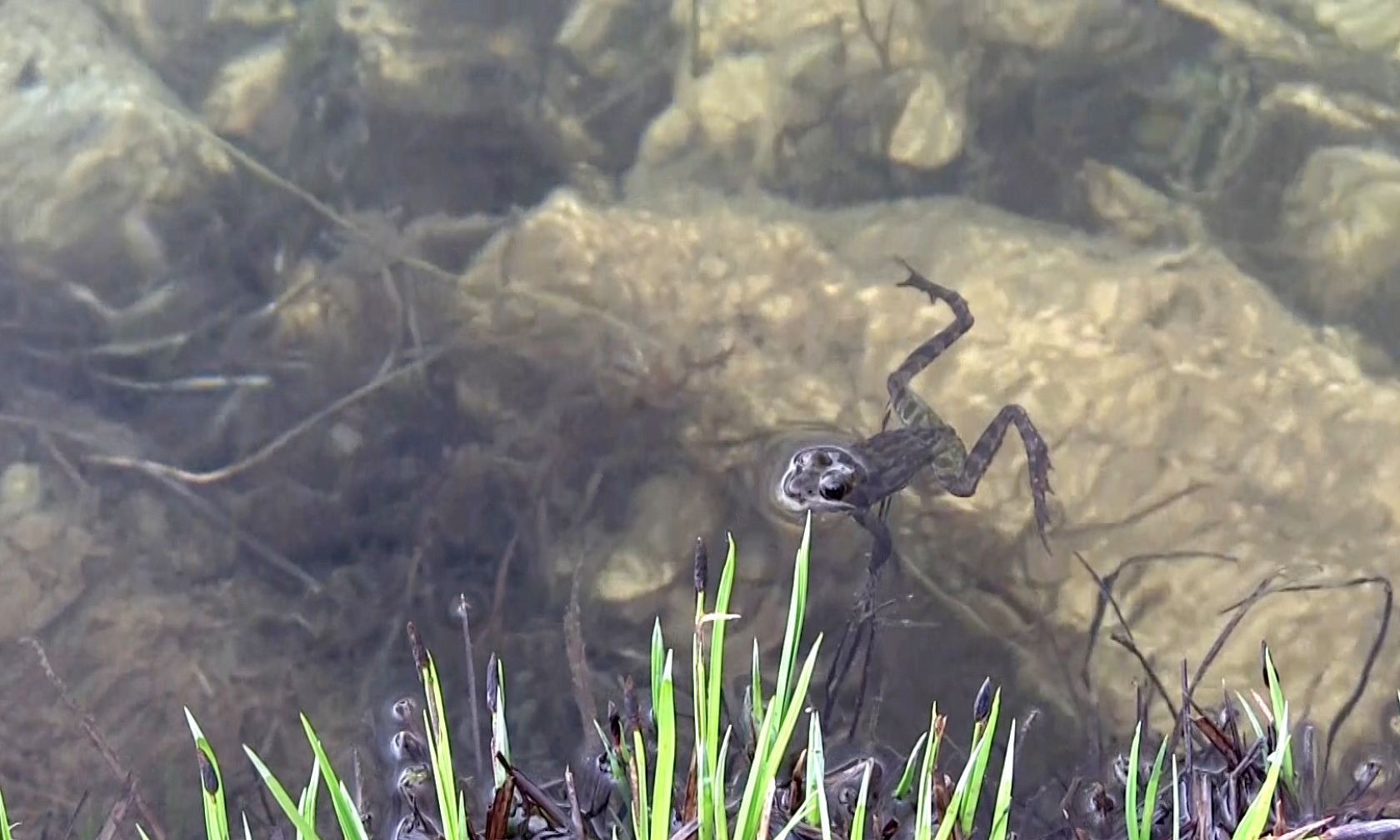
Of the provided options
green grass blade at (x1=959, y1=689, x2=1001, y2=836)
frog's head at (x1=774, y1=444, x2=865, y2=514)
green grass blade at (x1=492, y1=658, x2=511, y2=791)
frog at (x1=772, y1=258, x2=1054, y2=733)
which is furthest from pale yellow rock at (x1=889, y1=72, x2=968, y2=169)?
green grass blade at (x1=492, y1=658, x2=511, y2=791)

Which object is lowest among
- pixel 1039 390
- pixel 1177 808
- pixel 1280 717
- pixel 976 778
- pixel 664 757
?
pixel 1039 390

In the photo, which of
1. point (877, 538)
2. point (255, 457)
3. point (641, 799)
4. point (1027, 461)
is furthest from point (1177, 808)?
point (255, 457)

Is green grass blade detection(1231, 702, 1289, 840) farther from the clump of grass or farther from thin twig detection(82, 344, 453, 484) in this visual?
thin twig detection(82, 344, 453, 484)

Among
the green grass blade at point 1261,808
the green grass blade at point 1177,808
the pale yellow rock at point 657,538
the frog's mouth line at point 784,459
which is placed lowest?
the pale yellow rock at point 657,538

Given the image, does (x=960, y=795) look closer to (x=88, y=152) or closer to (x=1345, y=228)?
(x=1345, y=228)

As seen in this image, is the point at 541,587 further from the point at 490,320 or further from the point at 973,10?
the point at 973,10

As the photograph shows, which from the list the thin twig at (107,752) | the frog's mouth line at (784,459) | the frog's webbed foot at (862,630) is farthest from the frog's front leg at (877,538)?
the thin twig at (107,752)

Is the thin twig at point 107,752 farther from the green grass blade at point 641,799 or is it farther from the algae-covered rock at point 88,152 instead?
the algae-covered rock at point 88,152

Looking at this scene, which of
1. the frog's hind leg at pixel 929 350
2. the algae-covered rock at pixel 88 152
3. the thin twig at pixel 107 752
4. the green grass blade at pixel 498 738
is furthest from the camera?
the algae-covered rock at pixel 88 152
